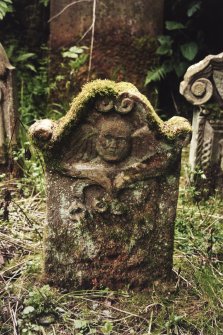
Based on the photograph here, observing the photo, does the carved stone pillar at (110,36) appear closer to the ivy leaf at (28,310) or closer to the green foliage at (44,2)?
the green foliage at (44,2)

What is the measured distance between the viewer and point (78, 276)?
3.64 meters

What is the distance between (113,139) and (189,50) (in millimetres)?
3401

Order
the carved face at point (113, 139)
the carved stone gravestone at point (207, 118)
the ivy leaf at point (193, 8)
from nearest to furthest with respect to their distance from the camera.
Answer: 1. the carved face at point (113, 139)
2. the carved stone gravestone at point (207, 118)
3. the ivy leaf at point (193, 8)

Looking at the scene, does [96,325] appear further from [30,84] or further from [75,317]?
[30,84]

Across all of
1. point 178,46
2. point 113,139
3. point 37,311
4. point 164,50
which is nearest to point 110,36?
point 164,50

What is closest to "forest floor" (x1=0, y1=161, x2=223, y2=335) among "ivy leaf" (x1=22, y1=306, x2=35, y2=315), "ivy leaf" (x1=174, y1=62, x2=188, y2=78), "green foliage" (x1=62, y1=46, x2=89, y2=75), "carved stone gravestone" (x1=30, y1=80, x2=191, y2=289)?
"ivy leaf" (x1=22, y1=306, x2=35, y2=315)

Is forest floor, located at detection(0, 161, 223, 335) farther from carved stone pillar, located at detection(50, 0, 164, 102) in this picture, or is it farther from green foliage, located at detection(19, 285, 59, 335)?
carved stone pillar, located at detection(50, 0, 164, 102)

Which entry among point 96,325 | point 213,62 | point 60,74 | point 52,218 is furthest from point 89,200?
point 60,74

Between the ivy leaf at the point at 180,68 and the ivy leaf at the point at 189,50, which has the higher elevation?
the ivy leaf at the point at 189,50

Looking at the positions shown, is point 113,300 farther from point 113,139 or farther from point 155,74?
point 155,74

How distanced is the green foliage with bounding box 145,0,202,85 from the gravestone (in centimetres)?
194

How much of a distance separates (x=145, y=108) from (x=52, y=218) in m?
0.83

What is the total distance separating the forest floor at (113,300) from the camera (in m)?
3.37

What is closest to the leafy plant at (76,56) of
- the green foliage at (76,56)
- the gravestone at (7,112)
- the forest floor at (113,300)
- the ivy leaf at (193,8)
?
the green foliage at (76,56)
